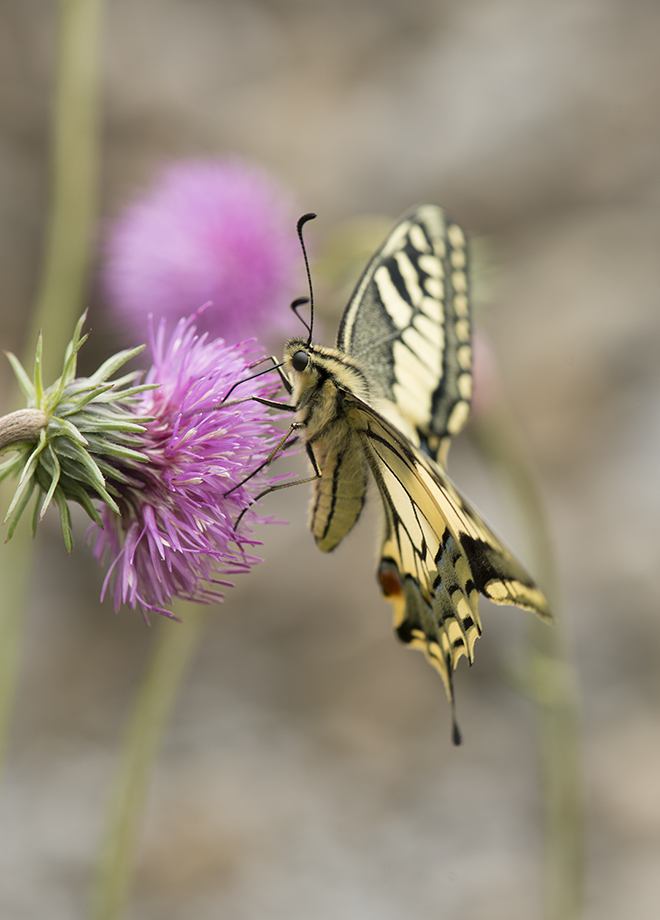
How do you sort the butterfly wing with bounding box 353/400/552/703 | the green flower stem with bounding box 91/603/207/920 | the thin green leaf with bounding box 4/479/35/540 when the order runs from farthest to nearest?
the green flower stem with bounding box 91/603/207/920 < the butterfly wing with bounding box 353/400/552/703 < the thin green leaf with bounding box 4/479/35/540

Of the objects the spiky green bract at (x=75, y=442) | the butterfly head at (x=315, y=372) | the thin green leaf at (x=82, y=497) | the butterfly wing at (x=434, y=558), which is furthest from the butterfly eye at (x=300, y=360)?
the thin green leaf at (x=82, y=497)

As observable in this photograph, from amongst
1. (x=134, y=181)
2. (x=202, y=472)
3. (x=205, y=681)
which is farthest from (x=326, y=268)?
(x=205, y=681)

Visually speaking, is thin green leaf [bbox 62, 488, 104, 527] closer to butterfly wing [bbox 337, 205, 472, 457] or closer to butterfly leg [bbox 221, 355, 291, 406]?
butterfly leg [bbox 221, 355, 291, 406]

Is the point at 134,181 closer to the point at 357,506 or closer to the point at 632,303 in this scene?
the point at 632,303

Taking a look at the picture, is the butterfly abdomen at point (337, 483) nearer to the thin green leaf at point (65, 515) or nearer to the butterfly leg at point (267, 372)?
the butterfly leg at point (267, 372)

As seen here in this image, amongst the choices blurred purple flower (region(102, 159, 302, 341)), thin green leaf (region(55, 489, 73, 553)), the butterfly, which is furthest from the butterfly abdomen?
blurred purple flower (region(102, 159, 302, 341))

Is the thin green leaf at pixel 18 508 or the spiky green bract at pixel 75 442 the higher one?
the spiky green bract at pixel 75 442

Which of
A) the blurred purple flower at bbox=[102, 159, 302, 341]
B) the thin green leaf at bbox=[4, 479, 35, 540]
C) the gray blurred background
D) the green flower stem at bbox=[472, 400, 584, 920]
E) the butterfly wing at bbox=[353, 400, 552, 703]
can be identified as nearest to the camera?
the thin green leaf at bbox=[4, 479, 35, 540]
